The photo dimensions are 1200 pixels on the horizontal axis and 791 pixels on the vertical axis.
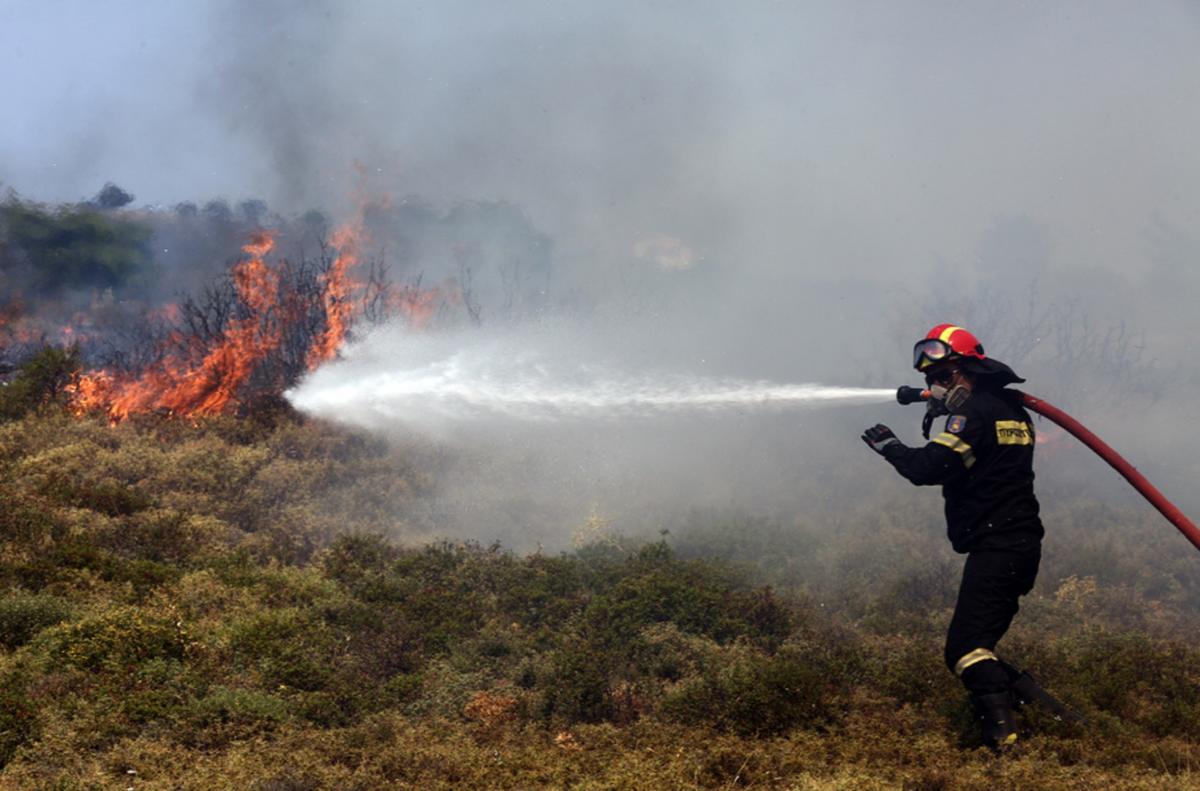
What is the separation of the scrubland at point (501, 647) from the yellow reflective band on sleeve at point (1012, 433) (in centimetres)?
184

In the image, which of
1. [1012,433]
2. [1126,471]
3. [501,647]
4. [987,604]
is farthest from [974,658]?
[501,647]

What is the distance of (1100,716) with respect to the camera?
6980 millimetres

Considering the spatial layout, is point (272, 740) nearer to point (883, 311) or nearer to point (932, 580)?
point (932, 580)

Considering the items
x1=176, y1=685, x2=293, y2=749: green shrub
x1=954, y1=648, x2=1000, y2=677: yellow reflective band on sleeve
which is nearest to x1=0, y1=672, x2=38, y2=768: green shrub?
x1=176, y1=685, x2=293, y2=749: green shrub

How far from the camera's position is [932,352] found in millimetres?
7035

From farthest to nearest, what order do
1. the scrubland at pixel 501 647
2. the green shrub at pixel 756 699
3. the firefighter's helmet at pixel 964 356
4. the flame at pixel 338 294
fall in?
the flame at pixel 338 294, the firefighter's helmet at pixel 964 356, the green shrub at pixel 756 699, the scrubland at pixel 501 647

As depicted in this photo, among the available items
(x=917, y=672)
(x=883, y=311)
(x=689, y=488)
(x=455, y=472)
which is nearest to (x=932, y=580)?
(x=917, y=672)

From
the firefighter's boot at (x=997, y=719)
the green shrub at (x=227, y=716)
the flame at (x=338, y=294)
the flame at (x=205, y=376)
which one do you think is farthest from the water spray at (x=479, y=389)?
the green shrub at (x=227, y=716)

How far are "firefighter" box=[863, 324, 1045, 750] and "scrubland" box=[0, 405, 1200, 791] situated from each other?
43 cm

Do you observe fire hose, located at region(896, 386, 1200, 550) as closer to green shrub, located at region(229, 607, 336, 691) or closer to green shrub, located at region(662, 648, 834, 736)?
green shrub, located at region(662, 648, 834, 736)

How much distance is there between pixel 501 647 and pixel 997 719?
4182 millimetres

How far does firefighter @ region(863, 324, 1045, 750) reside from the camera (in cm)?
652

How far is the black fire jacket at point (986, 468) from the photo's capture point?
6.67 m

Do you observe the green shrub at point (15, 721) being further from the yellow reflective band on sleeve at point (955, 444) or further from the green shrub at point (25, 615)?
the yellow reflective band on sleeve at point (955, 444)
